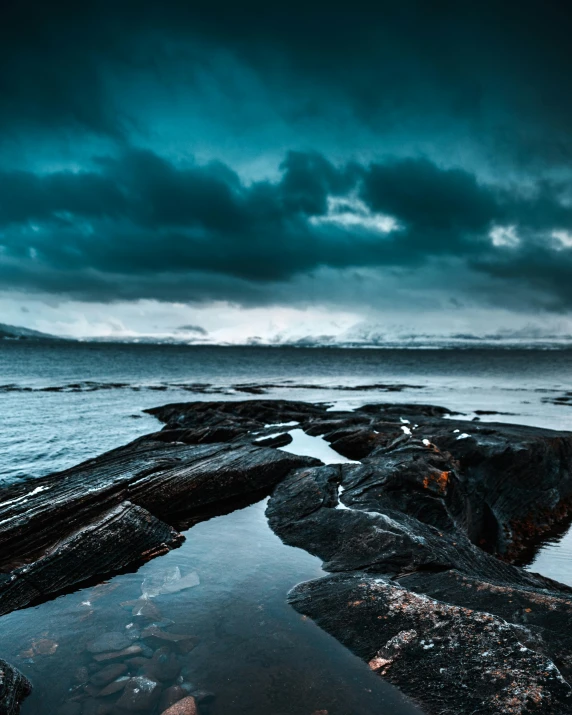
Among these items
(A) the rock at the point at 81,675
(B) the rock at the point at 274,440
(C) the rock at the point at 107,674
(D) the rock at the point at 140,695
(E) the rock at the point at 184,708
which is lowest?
(A) the rock at the point at 81,675

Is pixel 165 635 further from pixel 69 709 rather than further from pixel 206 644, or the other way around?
pixel 69 709

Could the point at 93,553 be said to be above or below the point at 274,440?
below

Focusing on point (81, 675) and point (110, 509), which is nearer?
point (81, 675)

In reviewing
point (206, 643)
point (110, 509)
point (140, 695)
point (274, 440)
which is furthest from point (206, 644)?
point (274, 440)

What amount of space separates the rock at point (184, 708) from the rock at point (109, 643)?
1502mm

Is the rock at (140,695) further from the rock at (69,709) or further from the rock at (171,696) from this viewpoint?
the rock at (69,709)

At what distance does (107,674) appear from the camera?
18.6ft

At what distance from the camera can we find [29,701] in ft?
17.1

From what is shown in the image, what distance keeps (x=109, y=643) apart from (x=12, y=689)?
1.36m

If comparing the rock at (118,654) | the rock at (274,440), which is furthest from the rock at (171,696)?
the rock at (274,440)

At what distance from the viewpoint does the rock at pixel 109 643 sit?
614cm

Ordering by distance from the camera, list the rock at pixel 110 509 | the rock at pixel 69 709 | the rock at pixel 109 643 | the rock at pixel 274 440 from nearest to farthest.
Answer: the rock at pixel 69 709 < the rock at pixel 109 643 < the rock at pixel 110 509 < the rock at pixel 274 440

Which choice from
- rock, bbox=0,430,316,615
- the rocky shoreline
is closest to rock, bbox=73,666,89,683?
the rocky shoreline

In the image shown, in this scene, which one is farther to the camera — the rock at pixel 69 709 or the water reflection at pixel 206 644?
the water reflection at pixel 206 644
